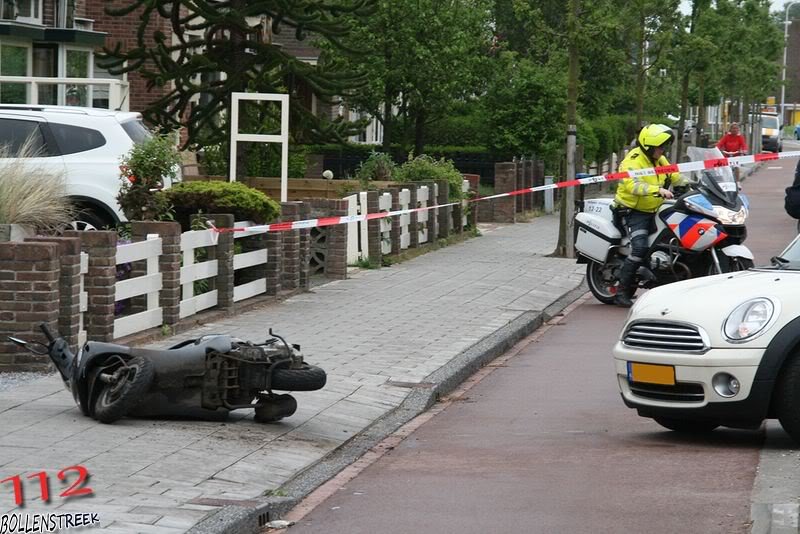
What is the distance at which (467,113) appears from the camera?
39.7 m

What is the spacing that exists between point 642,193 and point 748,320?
764 cm

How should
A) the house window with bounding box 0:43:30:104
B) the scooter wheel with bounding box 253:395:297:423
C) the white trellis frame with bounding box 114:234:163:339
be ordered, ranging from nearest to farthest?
the scooter wheel with bounding box 253:395:297:423 → the white trellis frame with bounding box 114:234:163:339 → the house window with bounding box 0:43:30:104

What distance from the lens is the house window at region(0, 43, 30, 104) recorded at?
25859 mm

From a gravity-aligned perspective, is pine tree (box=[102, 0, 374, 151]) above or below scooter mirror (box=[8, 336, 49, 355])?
above

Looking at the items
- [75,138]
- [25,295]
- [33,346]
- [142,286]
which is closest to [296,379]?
[33,346]

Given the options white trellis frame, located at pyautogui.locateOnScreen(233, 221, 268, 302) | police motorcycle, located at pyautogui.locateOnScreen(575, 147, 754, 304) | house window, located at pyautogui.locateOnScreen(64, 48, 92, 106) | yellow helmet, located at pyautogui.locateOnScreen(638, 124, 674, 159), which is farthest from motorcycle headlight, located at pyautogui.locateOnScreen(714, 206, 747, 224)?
house window, located at pyautogui.locateOnScreen(64, 48, 92, 106)

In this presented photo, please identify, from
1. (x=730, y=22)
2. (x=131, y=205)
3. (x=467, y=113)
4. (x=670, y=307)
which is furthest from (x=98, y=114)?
(x=730, y=22)

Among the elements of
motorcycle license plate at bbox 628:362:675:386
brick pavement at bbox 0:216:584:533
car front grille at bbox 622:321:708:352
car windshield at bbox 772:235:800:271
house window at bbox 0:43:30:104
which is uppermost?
house window at bbox 0:43:30:104

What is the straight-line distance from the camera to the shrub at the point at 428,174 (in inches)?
976

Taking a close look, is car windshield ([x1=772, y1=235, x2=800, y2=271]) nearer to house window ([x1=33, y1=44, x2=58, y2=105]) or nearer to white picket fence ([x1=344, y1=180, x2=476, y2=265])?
white picket fence ([x1=344, y1=180, x2=476, y2=265])

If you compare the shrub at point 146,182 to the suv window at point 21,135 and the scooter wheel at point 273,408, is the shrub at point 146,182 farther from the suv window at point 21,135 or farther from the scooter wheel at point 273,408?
the scooter wheel at point 273,408

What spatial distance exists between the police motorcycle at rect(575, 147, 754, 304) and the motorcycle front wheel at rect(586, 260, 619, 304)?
1.5 inches

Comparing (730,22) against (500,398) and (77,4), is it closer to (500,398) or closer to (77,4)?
(77,4)

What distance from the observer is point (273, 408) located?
9.02 meters
